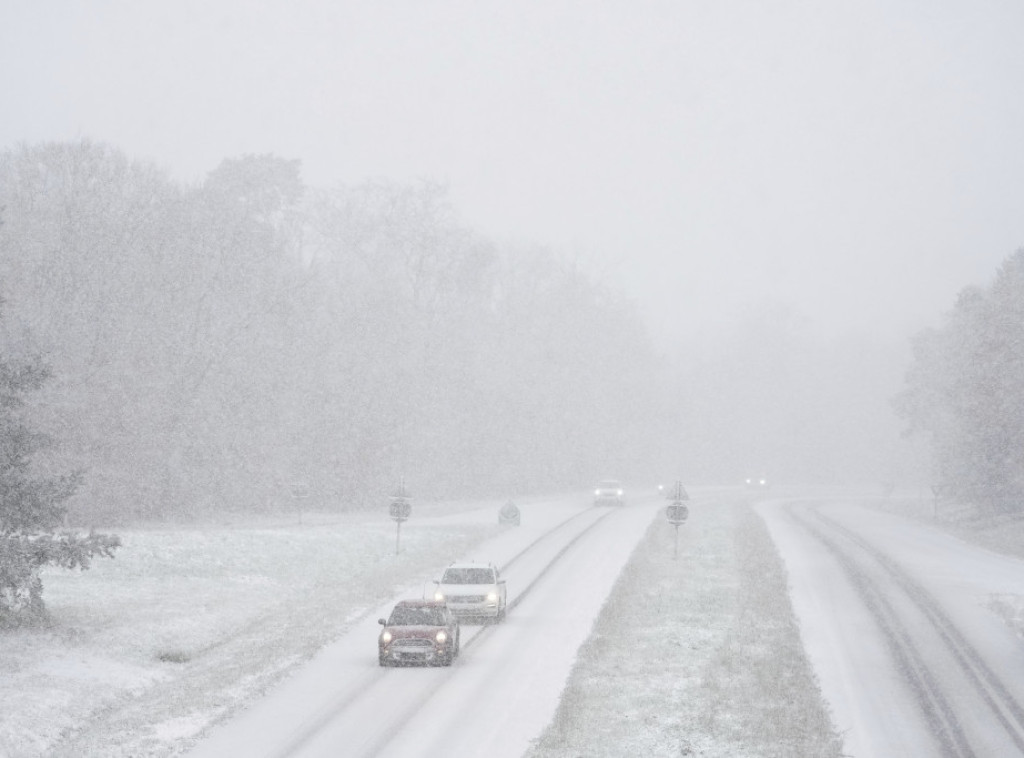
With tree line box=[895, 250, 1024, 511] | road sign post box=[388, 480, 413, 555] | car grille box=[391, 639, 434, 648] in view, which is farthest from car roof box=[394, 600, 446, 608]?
tree line box=[895, 250, 1024, 511]

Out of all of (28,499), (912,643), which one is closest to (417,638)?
(28,499)

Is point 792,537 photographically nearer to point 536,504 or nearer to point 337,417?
point 536,504

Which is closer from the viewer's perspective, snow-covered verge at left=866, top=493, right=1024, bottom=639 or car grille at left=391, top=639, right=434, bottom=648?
car grille at left=391, top=639, right=434, bottom=648

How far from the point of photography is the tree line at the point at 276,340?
5491 cm

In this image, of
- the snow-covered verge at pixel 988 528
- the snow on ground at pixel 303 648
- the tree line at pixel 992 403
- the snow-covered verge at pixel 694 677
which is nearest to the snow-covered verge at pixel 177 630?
the snow on ground at pixel 303 648

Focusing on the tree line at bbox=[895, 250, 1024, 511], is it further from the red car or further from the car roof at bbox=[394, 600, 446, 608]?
the red car

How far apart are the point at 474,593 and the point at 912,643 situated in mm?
11250

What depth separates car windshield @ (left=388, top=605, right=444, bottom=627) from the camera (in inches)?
1027

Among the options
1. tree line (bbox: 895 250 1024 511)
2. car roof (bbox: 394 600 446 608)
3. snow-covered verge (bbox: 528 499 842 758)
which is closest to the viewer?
snow-covered verge (bbox: 528 499 842 758)

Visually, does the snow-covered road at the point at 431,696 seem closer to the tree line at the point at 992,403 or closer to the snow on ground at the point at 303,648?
the snow on ground at the point at 303,648

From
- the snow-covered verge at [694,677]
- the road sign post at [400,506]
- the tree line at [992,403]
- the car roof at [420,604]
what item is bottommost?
the snow-covered verge at [694,677]

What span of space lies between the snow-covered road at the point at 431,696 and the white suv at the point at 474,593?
0.56 m

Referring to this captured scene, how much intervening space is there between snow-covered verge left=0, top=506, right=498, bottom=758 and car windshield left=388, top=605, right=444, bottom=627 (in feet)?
7.47

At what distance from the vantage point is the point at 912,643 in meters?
30.2
